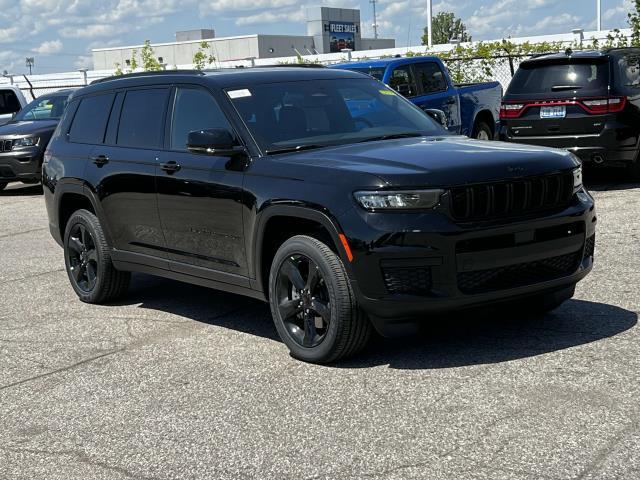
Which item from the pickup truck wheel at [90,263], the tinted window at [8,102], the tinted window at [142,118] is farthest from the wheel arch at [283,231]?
the tinted window at [8,102]

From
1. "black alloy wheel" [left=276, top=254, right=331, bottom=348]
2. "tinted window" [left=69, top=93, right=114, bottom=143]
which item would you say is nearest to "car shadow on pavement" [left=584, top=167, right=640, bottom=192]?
"tinted window" [left=69, top=93, right=114, bottom=143]

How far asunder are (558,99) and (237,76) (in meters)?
7.20

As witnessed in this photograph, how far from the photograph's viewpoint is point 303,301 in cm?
599

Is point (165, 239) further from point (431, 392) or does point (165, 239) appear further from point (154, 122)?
point (431, 392)

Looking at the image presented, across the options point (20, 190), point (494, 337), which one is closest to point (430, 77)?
point (20, 190)

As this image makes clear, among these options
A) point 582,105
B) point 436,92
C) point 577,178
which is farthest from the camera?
point 436,92

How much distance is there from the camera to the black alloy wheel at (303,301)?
19.3 ft

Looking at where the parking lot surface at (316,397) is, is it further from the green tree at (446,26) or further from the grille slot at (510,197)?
the green tree at (446,26)

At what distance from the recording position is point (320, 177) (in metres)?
5.82

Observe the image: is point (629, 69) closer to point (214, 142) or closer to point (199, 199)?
point (199, 199)

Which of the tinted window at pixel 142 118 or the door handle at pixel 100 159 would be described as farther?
the door handle at pixel 100 159

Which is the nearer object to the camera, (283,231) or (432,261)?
(432,261)

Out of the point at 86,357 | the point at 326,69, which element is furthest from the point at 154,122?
the point at 86,357

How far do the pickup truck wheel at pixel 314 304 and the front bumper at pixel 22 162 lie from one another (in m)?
12.5
